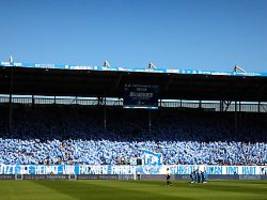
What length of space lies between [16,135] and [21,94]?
859 cm

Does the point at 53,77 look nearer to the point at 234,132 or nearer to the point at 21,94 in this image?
the point at 21,94

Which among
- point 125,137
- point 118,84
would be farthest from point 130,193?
point 125,137

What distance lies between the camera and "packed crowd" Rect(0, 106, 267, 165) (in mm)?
67188

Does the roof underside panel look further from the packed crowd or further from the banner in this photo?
the banner

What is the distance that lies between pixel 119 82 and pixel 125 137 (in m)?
7.52

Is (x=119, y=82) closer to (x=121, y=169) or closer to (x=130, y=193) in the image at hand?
(x=121, y=169)

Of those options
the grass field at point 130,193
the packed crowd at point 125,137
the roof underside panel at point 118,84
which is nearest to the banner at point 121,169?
the packed crowd at point 125,137

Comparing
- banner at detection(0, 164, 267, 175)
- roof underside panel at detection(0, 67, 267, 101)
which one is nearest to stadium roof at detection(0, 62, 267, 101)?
roof underside panel at detection(0, 67, 267, 101)

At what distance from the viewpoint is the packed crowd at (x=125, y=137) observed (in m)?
67.2

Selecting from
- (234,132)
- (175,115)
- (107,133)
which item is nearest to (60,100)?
(107,133)

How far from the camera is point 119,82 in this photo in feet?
232

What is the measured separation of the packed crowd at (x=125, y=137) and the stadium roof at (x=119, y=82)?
315 centimetres

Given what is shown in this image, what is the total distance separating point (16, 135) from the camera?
227ft

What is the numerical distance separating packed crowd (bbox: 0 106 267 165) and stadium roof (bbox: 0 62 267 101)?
10.3 ft
